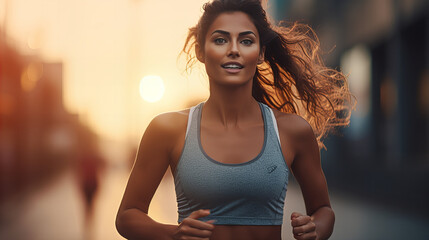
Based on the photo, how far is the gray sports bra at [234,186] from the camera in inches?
110

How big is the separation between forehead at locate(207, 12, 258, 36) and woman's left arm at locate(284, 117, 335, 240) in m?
0.50

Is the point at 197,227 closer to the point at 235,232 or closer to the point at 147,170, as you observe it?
the point at 235,232

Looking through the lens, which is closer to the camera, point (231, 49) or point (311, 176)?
point (231, 49)

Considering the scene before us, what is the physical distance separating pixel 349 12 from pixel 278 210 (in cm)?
2075

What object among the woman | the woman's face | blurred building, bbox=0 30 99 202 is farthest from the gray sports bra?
blurred building, bbox=0 30 99 202

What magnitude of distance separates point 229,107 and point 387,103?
16.9 meters

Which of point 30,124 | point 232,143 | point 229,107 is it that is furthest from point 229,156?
point 30,124

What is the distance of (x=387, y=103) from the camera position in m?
19.3

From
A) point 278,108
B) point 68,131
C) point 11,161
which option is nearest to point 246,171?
point 278,108

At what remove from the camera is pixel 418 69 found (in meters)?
17.1

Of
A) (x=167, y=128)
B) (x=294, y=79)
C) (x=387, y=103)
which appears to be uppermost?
(x=294, y=79)

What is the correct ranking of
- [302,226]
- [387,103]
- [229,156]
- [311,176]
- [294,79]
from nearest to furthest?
1. [302,226]
2. [229,156]
3. [311,176]
4. [294,79]
5. [387,103]

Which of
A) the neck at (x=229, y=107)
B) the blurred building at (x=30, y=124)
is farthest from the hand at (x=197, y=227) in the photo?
the blurred building at (x=30, y=124)

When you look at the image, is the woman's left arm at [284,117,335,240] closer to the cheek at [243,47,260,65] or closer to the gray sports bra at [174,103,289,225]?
the gray sports bra at [174,103,289,225]
